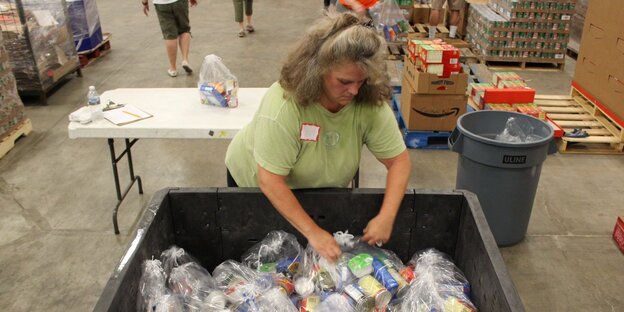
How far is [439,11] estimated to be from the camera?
23.3 feet

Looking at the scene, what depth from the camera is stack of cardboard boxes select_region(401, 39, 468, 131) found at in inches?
169

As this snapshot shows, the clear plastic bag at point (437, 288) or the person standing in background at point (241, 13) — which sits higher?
the clear plastic bag at point (437, 288)

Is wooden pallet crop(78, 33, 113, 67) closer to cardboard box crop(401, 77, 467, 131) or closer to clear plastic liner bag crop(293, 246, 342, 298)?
cardboard box crop(401, 77, 467, 131)

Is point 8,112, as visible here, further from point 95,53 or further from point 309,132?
point 309,132

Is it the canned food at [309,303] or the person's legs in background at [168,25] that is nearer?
the canned food at [309,303]

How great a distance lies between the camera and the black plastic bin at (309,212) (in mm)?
1767

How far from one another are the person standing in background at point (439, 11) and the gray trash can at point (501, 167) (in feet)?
12.7

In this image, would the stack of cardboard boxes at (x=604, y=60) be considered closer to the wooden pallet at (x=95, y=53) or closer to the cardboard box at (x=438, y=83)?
the cardboard box at (x=438, y=83)

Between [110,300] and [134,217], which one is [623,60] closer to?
[134,217]

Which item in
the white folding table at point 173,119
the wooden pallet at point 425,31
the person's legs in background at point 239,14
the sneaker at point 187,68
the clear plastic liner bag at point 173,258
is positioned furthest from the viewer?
the person's legs in background at point 239,14

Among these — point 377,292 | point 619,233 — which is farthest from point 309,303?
point 619,233

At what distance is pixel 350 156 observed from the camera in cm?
190

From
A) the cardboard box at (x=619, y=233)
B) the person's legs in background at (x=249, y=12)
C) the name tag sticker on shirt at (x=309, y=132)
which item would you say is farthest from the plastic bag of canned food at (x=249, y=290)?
the person's legs in background at (x=249, y=12)

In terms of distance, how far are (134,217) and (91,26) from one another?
13.9 ft
